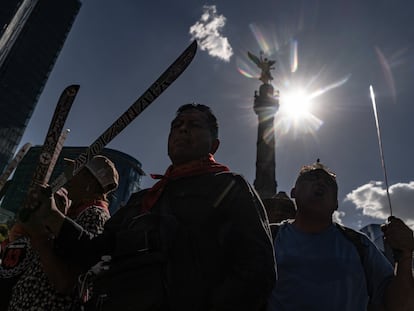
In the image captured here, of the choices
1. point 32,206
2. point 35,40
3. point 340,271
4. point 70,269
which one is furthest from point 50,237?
point 35,40

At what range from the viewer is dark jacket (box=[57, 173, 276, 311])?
132 cm

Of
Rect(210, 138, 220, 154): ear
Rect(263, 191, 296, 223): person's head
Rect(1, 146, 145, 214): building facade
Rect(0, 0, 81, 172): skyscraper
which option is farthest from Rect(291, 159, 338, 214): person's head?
Rect(1, 146, 145, 214): building facade

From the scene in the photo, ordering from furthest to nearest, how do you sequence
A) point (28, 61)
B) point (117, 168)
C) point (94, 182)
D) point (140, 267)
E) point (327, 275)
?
1. point (117, 168)
2. point (28, 61)
3. point (94, 182)
4. point (327, 275)
5. point (140, 267)

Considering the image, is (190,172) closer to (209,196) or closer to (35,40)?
(209,196)

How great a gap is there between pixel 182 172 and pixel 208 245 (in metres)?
0.53

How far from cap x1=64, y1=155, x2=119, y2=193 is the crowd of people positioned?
0.01m

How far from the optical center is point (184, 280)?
137 cm

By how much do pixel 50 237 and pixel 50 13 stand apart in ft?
398

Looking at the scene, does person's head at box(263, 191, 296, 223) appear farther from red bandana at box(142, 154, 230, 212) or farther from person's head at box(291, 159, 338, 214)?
red bandana at box(142, 154, 230, 212)

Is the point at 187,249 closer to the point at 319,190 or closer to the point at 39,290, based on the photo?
the point at 39,290

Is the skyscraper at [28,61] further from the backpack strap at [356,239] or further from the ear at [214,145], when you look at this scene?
the backpack strap at [356,239]

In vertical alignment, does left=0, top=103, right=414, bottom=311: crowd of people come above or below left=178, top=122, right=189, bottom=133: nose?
below

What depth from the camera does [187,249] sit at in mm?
1458

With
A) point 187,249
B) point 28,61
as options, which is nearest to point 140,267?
point 187,249
